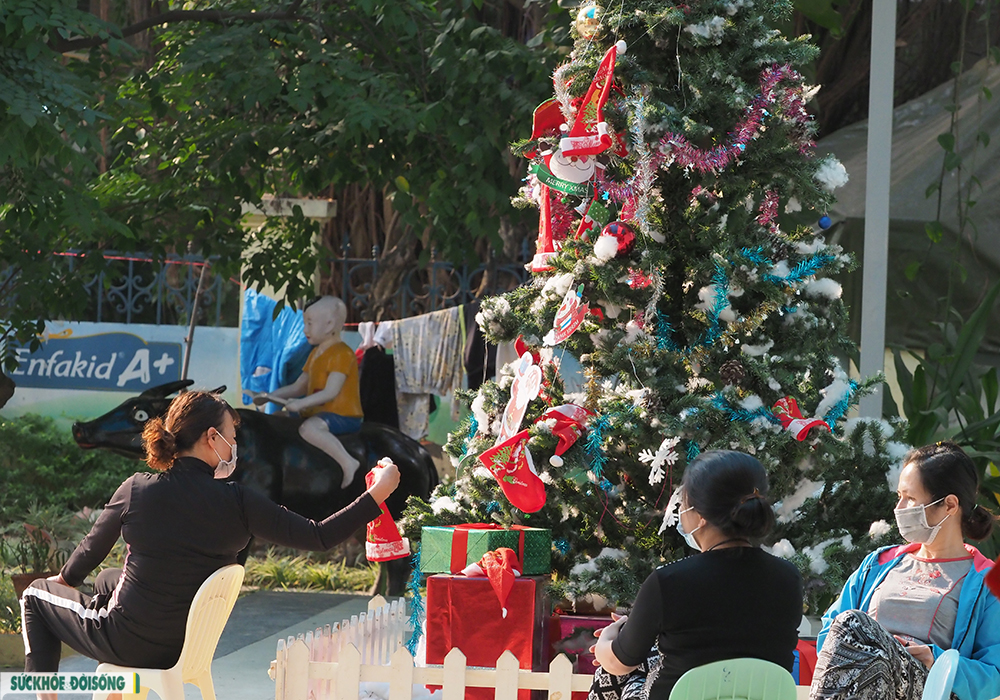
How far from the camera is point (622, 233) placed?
4.07 metres

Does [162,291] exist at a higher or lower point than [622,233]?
higher

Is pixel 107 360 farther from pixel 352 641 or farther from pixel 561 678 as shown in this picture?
pixel 561 678

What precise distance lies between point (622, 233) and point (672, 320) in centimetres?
42

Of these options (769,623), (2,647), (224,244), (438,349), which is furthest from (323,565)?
(769,623)

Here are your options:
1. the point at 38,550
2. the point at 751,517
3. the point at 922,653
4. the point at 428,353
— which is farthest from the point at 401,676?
the point at 428,353

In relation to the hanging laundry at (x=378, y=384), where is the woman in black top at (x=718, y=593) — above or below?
below

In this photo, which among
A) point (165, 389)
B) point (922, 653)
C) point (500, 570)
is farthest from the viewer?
point (165, 389)

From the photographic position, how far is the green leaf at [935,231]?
6.84 meters

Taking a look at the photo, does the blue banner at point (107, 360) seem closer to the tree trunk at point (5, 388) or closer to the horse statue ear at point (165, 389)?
the tree trunk at point (5, 388)

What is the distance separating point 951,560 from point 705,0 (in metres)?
2.18

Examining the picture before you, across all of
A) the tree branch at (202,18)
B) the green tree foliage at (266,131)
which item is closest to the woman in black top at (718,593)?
the green tree foliage at (266,131)

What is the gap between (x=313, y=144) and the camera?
692 centimetres

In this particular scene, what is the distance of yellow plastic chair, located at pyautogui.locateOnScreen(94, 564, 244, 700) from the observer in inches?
125

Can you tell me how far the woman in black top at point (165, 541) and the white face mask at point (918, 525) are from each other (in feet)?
4.93
